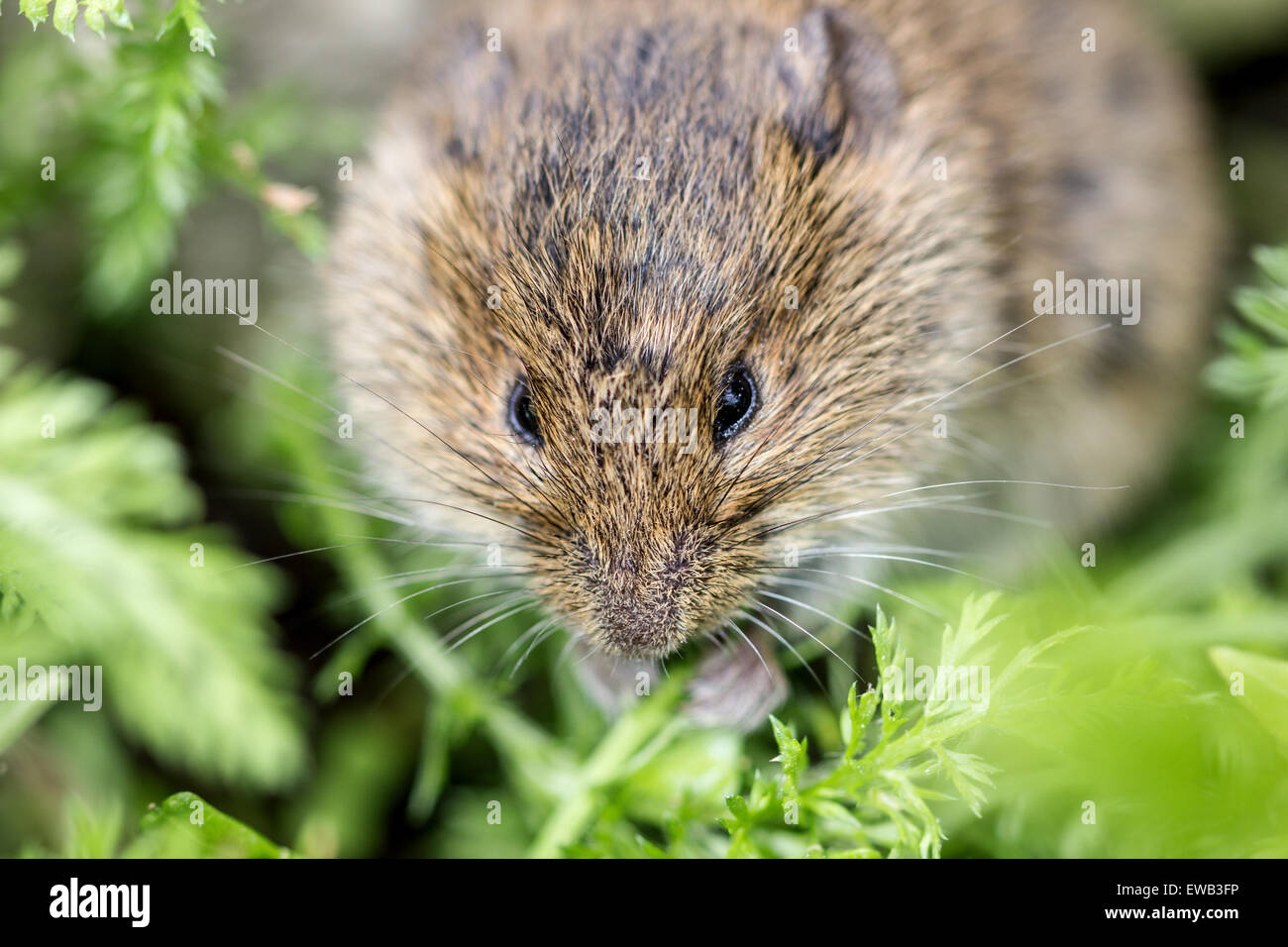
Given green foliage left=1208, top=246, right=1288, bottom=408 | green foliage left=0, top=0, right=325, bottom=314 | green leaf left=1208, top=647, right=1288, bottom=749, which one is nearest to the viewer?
green leaf left=1208, top=647, right=1288, bottom=749

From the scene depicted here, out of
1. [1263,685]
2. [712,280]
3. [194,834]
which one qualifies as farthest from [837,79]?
[194,834]

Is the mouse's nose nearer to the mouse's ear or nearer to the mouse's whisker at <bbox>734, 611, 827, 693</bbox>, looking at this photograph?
the mouse's whisker at <bbox>734, 611, 827, 693</bbox>

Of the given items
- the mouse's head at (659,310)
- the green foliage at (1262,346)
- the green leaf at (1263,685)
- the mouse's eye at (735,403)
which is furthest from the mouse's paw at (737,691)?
the green foliage at (1262,346)

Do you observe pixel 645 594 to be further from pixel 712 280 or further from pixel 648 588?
pixel 712 280

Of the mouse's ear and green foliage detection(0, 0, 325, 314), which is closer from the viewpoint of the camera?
the mouse's ear

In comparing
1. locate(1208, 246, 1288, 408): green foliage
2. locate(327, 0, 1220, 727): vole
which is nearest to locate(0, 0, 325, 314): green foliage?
locate(327, 0, 1220, 727): vole

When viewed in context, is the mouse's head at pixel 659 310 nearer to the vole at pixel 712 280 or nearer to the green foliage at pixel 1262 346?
the vole at pixel 712 280

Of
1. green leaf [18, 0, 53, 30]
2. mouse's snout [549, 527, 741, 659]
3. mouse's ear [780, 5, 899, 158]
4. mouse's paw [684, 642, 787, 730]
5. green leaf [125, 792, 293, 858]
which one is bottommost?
green leaf [125, 792, 293, 858]
